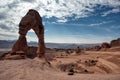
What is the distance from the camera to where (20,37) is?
3177 cm

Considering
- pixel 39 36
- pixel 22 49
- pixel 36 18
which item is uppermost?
pixel 36 18

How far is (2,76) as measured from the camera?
12.5 metres

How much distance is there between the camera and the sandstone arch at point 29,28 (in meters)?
31.3

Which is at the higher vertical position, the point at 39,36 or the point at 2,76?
the point at 39,36

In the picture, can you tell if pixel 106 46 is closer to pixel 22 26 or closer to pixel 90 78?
pixel 22 26

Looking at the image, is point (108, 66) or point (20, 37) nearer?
point (108, 66)

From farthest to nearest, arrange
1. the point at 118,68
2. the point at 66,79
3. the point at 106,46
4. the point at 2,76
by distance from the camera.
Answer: the point at 106,46
the point at 118,68
the point at 66,79
the point at 2,76

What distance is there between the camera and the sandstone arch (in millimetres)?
31328

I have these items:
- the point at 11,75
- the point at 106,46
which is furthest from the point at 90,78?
the point at 106,46

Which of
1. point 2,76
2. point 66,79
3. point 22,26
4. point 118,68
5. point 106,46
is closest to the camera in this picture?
point 2,76

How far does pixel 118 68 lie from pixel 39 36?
1433 centimetres

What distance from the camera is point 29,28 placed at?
3191cm

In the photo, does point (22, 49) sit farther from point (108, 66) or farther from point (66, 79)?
point (66, 79)

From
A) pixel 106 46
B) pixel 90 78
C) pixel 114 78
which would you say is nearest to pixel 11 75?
pixel 90 78
